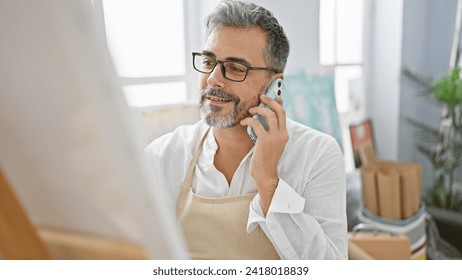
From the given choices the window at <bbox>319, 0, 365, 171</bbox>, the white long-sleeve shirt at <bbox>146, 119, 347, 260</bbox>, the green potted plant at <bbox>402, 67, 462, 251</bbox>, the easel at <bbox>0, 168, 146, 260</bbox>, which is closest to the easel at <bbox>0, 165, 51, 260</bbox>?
the easel at <bbox>0, 168, 146, 260</bbox>

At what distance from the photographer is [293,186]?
0.74 m

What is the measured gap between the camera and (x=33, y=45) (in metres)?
0.32

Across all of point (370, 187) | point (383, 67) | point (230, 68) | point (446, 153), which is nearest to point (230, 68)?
point (230, 68)

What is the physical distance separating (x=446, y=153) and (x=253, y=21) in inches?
29.0

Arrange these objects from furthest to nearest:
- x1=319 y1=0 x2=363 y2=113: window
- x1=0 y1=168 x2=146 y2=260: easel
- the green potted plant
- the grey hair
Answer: the green potted plant
x1=319 y1=0 x2=363 y2=113: window
the grey hair
x1=0 y1=168 x2=146 y2=260: easel

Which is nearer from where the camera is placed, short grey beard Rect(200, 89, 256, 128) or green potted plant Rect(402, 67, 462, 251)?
short grey beard Rect(200, 89, 256, 128)

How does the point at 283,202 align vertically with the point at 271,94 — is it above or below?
below

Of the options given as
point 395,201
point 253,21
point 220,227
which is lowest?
point 395,201

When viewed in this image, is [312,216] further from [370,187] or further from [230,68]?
[370,187]

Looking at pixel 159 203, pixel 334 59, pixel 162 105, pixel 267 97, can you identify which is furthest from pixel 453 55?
pixel 159 203

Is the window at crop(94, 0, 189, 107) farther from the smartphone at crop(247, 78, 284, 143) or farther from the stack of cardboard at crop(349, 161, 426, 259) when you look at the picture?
the stack of cardboard at crop(349, 161, 426, 259)

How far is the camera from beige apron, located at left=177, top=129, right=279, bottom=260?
0.75 m

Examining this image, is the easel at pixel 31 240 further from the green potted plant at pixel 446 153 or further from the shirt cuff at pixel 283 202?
the green potted plant at pixel 446 153

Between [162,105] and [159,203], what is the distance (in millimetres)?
503
